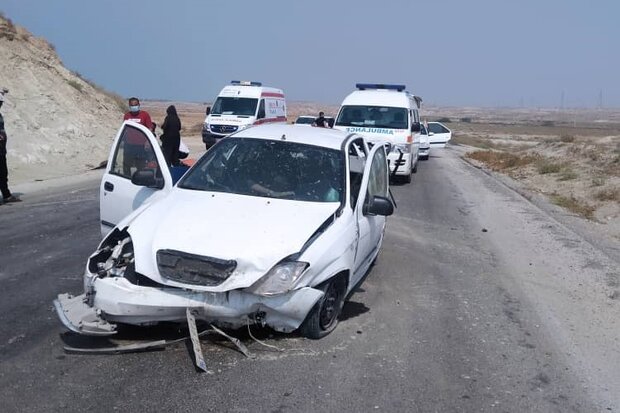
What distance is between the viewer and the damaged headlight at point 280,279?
514 cm

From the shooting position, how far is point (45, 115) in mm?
24312

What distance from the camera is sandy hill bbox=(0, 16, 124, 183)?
70.0 feet

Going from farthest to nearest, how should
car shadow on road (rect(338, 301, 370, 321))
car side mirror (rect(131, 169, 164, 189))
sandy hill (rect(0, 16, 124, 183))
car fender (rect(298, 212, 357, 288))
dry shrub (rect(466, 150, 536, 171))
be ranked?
dry shrub (rect(466, 150, 536, 171))
sandy hill (rect(0, 16, 124, 183))
car side mirror (rect(131, 169, 164, 189))
car shadow on road (rect(338, 301, 370, 321))
car fender (rect(298, 212, 357, 288))

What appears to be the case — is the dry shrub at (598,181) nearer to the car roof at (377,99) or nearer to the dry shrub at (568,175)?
the dry shrub at (568,175)

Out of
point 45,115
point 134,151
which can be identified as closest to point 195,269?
point 134,151

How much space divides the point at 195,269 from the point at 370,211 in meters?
2.05

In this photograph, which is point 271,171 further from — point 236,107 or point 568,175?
point 236,107

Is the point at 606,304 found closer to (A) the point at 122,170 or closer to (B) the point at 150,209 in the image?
(B) the point at 150,209

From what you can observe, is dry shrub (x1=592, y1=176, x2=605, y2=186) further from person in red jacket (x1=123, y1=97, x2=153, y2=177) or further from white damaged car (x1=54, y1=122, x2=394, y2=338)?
person in red jacket (x1=123, y1=97, x2=153, y2=177)

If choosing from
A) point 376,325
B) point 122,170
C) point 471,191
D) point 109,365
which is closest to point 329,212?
point 376,325

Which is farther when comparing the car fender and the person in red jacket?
the person in red jacket

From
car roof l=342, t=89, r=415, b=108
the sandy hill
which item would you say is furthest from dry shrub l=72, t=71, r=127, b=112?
car roof l=342, t=89, r=415, b=108

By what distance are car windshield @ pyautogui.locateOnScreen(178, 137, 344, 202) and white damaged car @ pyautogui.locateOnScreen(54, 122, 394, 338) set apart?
0.01m

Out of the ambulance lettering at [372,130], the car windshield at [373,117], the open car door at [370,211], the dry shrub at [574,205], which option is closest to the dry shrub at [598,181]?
the dry shrub at [574,205]
